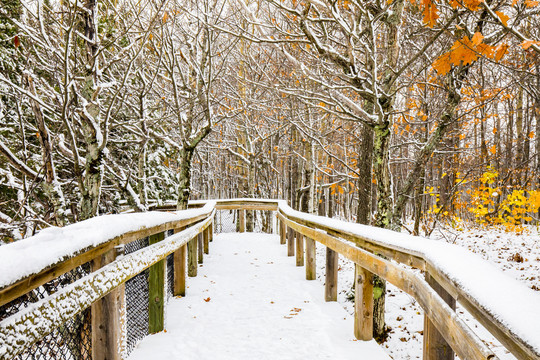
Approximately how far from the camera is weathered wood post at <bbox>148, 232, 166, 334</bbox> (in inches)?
149

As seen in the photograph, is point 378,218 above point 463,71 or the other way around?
the other way around

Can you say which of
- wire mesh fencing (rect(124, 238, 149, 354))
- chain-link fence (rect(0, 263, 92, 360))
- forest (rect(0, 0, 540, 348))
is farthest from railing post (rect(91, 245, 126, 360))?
forest (rect(0, 0, 540, 348))

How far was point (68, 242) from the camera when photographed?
1732mm

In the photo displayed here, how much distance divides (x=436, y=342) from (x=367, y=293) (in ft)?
4.56

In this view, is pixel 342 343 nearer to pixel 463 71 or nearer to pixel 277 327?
pixel 277 327

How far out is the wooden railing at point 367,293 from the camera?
48.4 inches

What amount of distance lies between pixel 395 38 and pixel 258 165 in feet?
50.5

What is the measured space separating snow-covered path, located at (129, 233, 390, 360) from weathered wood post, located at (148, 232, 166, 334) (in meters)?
0.13

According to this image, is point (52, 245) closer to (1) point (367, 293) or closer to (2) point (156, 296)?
(2) point (156, 296)

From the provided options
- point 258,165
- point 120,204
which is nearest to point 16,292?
point 120,204

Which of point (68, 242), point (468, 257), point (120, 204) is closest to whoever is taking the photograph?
point (68, 242)

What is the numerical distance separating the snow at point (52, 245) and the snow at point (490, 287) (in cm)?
172

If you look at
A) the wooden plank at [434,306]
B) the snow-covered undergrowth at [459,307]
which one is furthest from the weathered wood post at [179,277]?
the snow-covered undergrowth at [459,307]

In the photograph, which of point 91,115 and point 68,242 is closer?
point 68,242
